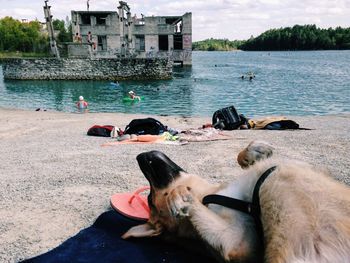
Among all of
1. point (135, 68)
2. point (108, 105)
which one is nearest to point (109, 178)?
point (108, 105)

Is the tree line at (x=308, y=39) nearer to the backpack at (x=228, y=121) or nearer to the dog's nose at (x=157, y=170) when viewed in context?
the backpack at (x=228, y=121)

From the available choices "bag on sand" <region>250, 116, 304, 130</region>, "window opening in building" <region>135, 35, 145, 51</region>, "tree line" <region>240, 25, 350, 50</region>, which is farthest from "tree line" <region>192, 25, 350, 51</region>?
"bag on sand" <region>250, 116, 304, 130</region>

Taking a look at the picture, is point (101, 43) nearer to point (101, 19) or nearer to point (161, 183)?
point (101, 19)

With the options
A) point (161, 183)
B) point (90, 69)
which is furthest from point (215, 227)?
point (90, 69)

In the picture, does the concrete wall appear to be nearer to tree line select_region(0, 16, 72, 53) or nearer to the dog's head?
the dog's head

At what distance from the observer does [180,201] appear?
238cm

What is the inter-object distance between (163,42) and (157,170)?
57.4m

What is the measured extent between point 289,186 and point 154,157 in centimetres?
98

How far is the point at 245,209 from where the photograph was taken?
224 cm

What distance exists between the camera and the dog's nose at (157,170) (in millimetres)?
2641

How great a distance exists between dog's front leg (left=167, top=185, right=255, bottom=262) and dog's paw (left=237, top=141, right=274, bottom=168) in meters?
0.97

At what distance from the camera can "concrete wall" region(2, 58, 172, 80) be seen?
45.8m

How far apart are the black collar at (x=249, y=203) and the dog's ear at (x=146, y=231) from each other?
0.48 metres

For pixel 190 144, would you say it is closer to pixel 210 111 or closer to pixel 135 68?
pixel 210 111
